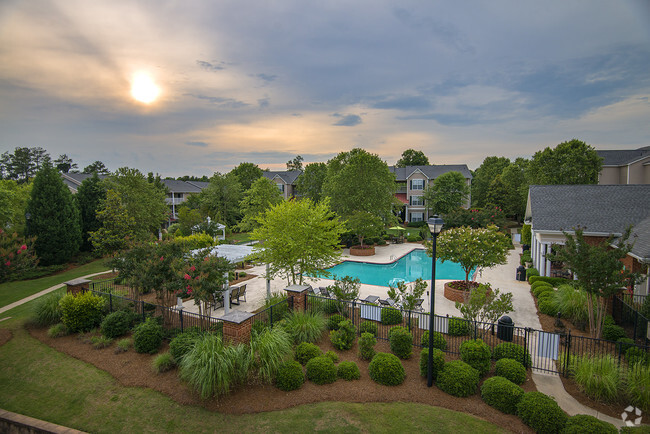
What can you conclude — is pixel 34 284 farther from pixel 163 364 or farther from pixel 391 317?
pixel 391 317

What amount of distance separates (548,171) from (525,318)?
29328mm

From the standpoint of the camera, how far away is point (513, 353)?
874cm

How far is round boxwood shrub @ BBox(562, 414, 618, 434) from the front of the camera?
561cm

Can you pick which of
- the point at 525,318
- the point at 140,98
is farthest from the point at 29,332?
the point at 525,318

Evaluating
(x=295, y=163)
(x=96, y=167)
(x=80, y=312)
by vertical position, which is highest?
(x=295, y=163)

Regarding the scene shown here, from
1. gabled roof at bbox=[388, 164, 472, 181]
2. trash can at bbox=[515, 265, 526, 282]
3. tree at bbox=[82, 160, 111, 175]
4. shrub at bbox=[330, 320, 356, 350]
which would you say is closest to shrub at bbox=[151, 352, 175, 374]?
shrub at bbox=[330, 320, 356, 350]

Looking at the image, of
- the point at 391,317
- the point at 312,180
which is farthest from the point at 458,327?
the point at 312,180

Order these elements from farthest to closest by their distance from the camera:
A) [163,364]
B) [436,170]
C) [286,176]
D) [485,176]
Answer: [286,176] → [485,176] → [436,170] → [163,364]

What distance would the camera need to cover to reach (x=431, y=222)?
767 centimetres

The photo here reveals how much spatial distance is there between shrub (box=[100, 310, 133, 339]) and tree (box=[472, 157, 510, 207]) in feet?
167

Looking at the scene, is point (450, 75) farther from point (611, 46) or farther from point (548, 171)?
point (548, 171)

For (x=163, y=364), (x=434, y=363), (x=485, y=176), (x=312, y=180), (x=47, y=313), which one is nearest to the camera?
(x=434, y=363)

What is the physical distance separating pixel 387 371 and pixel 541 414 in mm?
3258

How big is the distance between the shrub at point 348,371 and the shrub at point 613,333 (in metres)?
8.63
